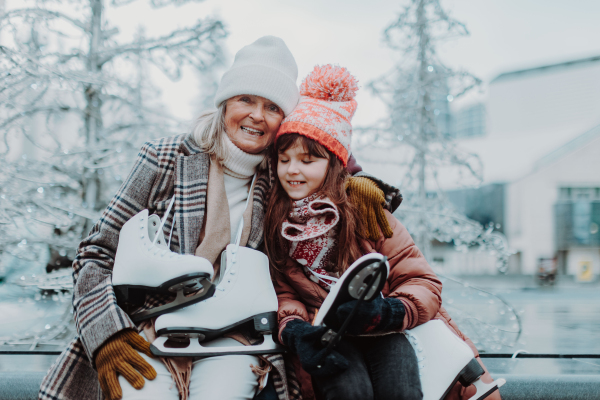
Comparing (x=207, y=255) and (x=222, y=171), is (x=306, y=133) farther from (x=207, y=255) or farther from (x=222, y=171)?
(x=207, y=255)

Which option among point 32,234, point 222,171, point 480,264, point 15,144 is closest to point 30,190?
point 32,234

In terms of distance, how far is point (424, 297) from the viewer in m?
1.40

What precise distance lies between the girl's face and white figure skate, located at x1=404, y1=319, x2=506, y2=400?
659 mm

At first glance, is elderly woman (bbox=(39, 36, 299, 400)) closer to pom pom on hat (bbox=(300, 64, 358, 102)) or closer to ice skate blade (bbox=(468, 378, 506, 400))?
pom pom on hat (bbox=(300, 64, 358, 102))

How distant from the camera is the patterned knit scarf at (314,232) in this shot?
149 cm

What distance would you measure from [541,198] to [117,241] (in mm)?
16136

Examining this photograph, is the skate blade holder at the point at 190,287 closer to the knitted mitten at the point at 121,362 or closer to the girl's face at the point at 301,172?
the knitted mitten at the point at 121,362

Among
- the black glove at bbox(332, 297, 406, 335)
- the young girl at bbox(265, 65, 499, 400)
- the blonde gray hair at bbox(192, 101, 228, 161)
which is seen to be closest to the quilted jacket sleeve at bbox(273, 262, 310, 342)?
the young girl at bbox(265, 65, 499, 400)

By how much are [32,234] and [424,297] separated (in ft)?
8.33

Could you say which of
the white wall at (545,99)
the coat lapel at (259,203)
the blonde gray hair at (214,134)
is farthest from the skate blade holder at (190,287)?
the white wall at (545,99)

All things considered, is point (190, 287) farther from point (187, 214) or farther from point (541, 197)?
point (541, 197)

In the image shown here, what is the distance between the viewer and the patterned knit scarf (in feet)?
4.87

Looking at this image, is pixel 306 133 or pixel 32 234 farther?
pixel 32 234

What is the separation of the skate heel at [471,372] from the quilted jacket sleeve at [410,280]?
185 mm
